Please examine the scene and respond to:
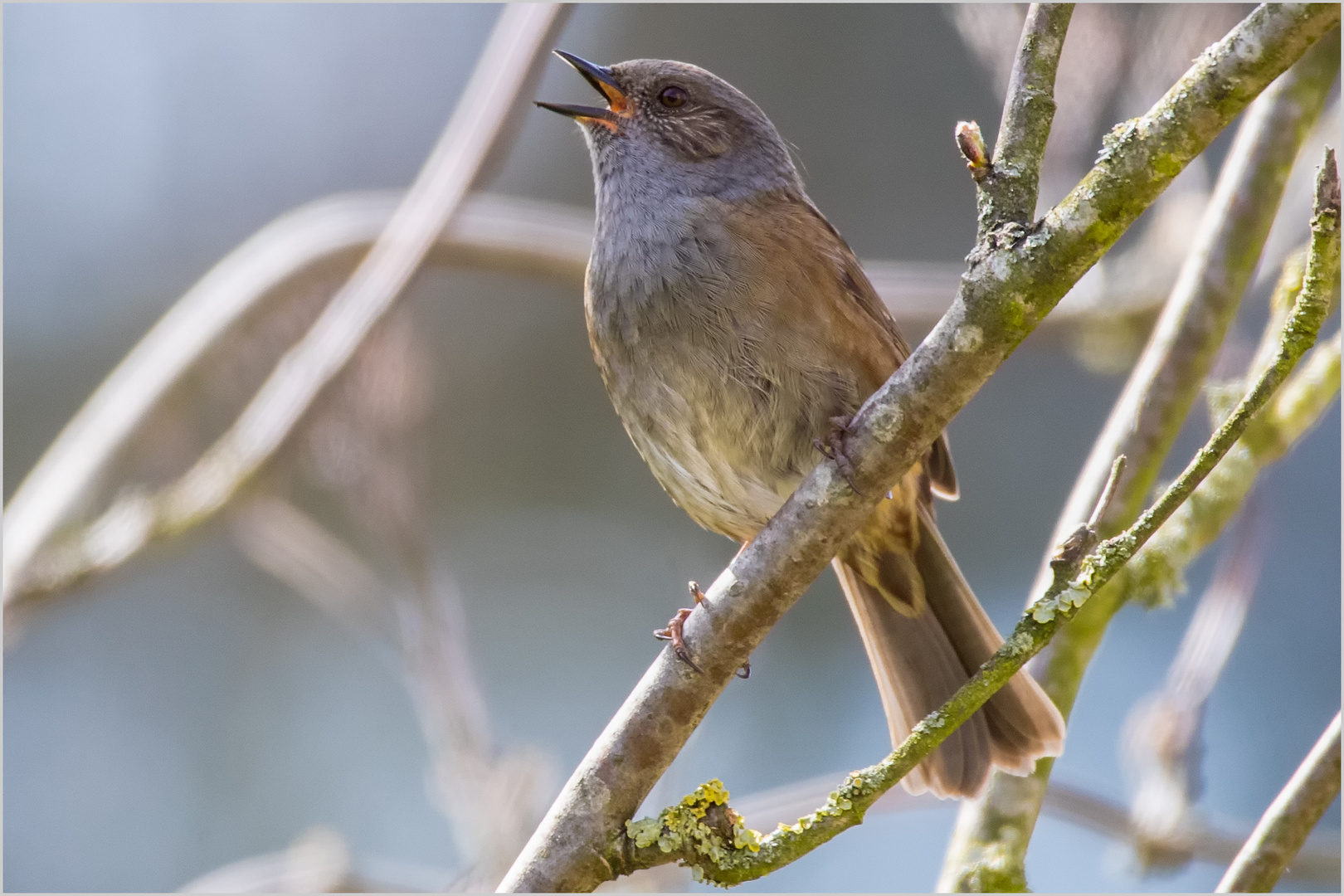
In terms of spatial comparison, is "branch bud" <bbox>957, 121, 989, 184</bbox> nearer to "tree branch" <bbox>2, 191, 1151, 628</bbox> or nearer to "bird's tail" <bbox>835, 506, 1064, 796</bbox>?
"bird's tail" <bbox>835, 506, 1064, 796</bbox>

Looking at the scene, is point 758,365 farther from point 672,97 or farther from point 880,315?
point 672,97

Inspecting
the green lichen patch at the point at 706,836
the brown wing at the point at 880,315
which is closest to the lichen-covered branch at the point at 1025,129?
the green lichen patch at the point at 706,836

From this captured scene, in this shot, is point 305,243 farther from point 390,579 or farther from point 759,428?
point 759,428

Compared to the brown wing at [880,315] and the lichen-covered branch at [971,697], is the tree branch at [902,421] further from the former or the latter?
the brown wing at [880,315]

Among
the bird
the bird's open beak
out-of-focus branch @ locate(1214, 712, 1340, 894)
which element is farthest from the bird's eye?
out-of-focus branch @ locate(1214, 712, 1340, 894)

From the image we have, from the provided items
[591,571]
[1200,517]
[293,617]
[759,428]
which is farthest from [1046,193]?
[293,617]

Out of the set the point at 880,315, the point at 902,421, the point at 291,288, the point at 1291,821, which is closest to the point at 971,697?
the point at 902,421
